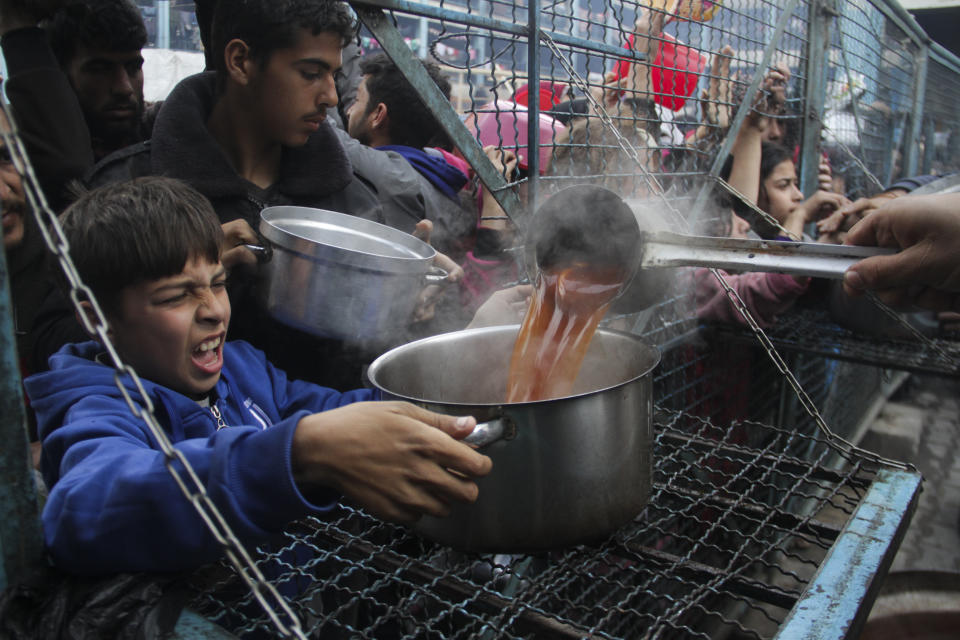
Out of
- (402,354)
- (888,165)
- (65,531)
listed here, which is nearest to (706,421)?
(402,354)

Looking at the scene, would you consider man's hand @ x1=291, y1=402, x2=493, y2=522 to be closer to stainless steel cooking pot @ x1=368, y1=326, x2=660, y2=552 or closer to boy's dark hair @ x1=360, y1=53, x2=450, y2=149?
stainless steel cooking pot @ x1=368, y1=326, x2=660, y2=552

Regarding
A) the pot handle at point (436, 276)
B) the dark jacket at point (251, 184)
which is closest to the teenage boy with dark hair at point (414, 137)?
the dark jacket at point (251, 184)

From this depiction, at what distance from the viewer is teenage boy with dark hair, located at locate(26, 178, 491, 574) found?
809 millimetres

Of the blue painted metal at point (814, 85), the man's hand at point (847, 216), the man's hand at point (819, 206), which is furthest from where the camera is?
the blue painted metal at point (814, 85)

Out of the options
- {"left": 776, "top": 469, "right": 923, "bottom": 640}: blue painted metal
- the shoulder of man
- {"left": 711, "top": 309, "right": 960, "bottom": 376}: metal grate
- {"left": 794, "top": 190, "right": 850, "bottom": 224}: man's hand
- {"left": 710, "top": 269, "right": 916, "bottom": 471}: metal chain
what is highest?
the shoulder of man

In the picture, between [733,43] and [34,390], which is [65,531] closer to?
[34,390]

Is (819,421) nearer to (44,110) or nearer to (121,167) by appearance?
(121,167)

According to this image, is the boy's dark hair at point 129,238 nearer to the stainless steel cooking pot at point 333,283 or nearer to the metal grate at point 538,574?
the stainless steel cooking pot at point 333,283

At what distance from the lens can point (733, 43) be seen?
3.01 meters

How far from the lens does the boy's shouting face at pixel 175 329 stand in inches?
47.6

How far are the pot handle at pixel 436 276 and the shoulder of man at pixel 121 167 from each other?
31.7 inches

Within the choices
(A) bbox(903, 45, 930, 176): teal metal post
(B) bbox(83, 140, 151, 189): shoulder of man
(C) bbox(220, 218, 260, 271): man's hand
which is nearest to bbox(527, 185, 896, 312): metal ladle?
(C) bbox(220, 218, 260, 271): man's hand

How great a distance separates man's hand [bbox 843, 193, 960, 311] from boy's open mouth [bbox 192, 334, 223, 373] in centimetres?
119

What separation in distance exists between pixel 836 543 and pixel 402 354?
80 cm
